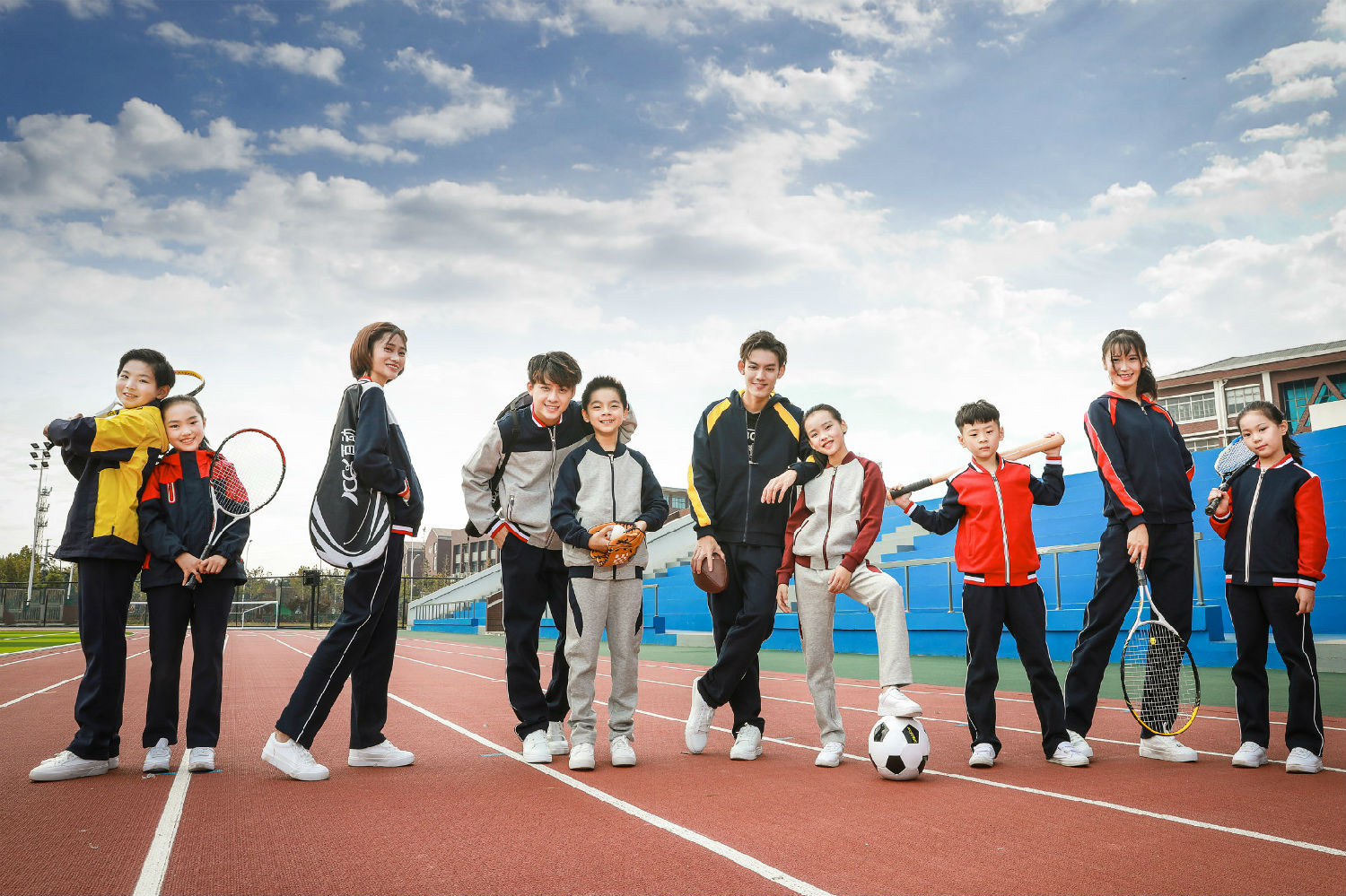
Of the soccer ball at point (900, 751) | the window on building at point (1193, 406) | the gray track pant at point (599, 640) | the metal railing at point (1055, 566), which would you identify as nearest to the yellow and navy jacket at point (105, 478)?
the gray track pant at point (599, 640)

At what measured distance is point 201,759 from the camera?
420 cm

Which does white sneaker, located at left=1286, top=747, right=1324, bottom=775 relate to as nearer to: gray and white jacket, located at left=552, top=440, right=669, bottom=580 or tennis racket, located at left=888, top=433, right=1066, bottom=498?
tennis racket, located at left=888, top=433, right=1066, bottom=498

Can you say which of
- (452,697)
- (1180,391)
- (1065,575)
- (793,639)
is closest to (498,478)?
(452,697)

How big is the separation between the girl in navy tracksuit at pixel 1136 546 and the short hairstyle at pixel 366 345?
3852 millimetres

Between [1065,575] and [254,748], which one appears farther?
[1065,575]

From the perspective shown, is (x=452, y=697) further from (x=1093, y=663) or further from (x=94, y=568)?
(x=1093, y=663)

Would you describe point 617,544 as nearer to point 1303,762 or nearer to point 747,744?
point 747,744

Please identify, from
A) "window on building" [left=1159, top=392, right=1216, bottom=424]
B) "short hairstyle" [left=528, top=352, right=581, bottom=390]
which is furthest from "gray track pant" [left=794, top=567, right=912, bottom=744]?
"window on building" [left=1159, top=392, right=1216, bottom=424]

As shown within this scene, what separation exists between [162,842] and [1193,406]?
53.4 metres

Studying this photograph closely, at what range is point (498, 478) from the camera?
4613mm

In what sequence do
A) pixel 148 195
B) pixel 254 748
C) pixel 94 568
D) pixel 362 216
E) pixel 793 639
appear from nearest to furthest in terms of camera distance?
pixel 94 568 < pixel 254 748 < pixel 148 195 < pixel 362 216 < pixel 793 639

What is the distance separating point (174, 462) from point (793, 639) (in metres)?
14.0

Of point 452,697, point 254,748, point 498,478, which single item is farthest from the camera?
point 452,697

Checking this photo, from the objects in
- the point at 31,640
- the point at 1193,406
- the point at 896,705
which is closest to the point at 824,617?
the point at 896,705
